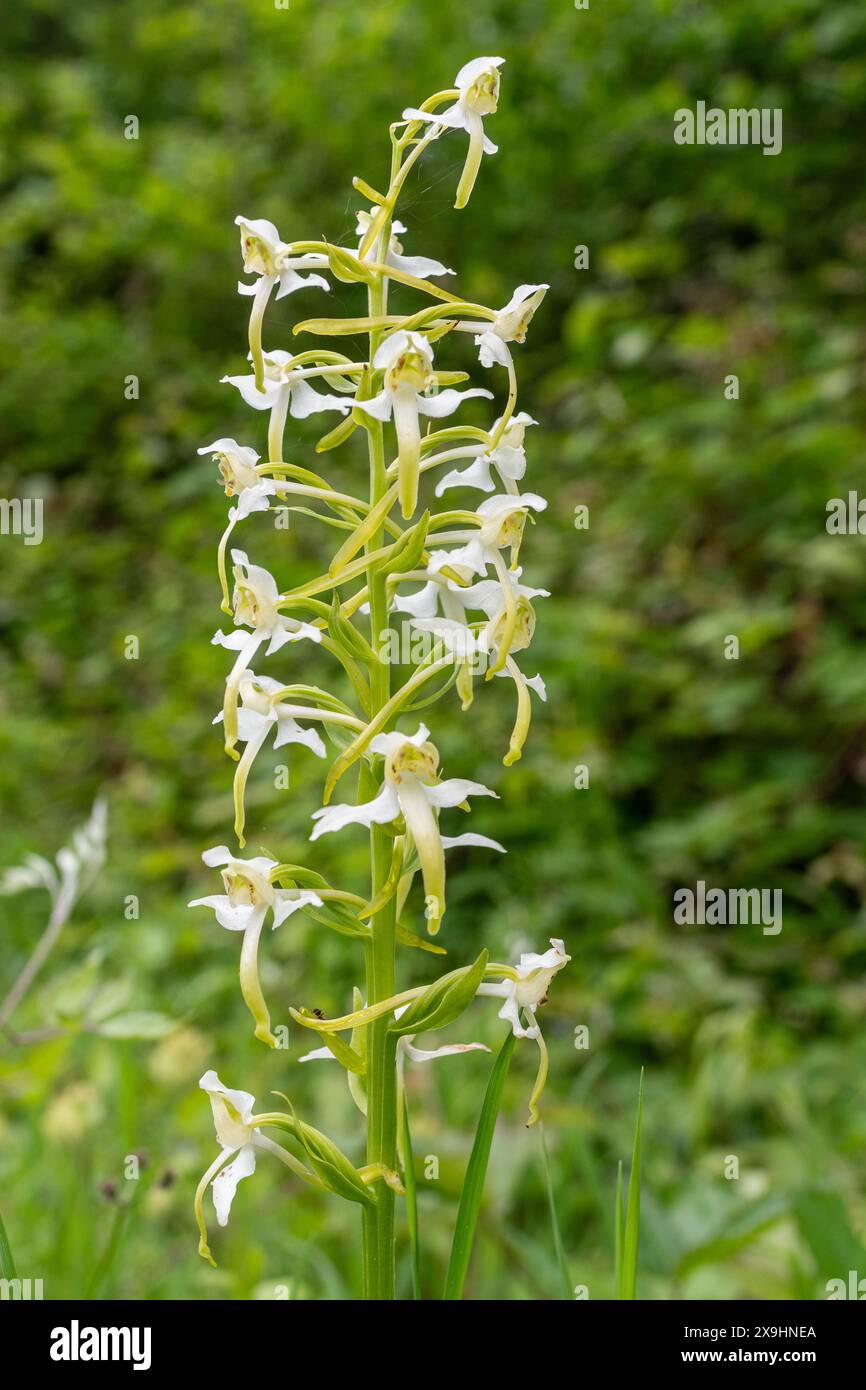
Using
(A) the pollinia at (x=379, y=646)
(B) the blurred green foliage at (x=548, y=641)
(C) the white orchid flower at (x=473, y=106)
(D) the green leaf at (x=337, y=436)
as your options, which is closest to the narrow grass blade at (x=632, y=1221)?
(A) the pollinia at (x=379, y=646)

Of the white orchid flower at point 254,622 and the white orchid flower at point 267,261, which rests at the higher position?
the white orchid flower at point 267,261

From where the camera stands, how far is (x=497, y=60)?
3.22 ft

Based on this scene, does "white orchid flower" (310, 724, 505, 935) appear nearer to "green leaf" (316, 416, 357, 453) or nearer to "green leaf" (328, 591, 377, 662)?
"green leaf" (328, 591, 377, 662)

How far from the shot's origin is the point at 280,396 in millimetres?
977

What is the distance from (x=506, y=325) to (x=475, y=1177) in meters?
0.65

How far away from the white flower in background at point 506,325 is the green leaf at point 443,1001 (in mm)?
468

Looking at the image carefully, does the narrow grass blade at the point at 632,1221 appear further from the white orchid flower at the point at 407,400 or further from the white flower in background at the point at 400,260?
the white flower in background at the point at 400,260

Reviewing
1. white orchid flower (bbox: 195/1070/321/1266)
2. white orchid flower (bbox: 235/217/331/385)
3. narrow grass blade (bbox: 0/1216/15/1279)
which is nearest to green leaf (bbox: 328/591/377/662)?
white orchid flower (bbox: 235/217/331/385)

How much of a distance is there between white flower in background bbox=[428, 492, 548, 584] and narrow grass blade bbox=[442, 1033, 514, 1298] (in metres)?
0.36

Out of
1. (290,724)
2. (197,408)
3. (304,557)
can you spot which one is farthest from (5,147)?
(290,724)

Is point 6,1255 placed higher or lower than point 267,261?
lower


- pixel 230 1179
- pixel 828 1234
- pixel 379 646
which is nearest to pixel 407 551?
pixel 379 646

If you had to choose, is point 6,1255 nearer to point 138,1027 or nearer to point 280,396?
point 138,1027

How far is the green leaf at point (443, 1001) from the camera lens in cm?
87
